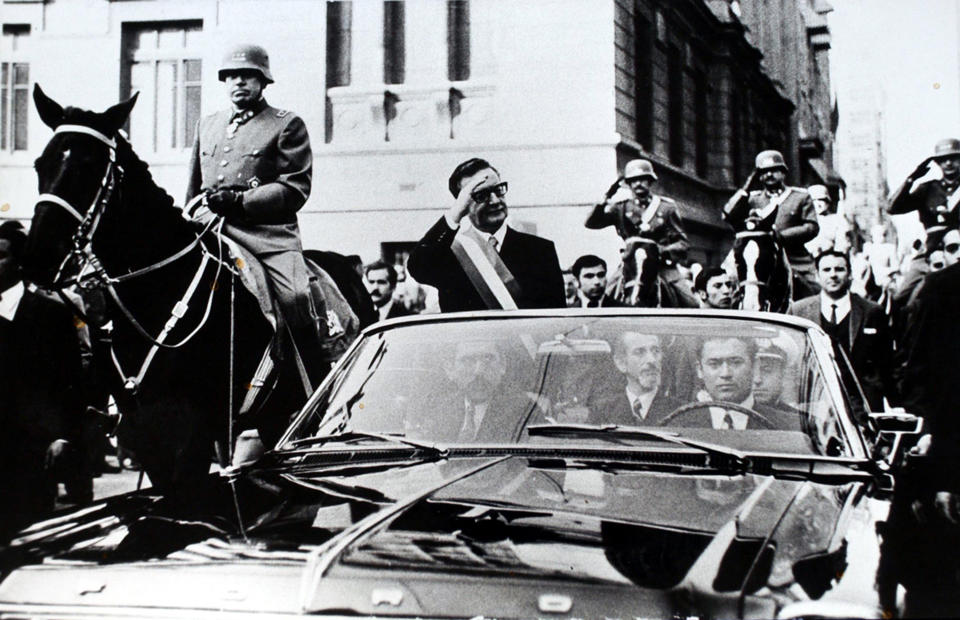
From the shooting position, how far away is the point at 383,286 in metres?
5.20

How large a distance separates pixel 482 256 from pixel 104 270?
1.88m

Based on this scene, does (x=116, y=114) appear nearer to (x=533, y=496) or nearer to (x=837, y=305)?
(x=533, y=496)

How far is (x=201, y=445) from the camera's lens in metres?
4.04

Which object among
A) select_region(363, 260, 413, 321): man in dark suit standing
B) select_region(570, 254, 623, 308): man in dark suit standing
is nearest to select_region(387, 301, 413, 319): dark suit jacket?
select_region(363, 260, 413, 321): man in dark suit standing

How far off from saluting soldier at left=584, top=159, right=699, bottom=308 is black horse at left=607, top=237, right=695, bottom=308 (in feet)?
0.10

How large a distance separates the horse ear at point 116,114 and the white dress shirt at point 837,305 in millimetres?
2925

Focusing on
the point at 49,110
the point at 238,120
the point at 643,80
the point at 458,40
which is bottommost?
→ the point at 49,110

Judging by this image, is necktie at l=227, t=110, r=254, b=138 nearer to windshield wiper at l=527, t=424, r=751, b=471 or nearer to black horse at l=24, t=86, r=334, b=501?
black horse at l=24, t=86, r=334, b=501

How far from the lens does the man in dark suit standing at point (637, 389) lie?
2299 mm

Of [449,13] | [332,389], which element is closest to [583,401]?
[332,389]

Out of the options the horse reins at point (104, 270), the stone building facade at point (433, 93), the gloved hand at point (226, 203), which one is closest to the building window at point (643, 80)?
the stone building facade at point (433, 93)

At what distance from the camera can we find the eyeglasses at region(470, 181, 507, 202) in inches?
195

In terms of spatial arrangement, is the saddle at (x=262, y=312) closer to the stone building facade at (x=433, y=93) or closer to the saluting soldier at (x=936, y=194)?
the stone building facade at (x=433, y=93)

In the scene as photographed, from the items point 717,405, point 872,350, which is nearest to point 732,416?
point 717,405
